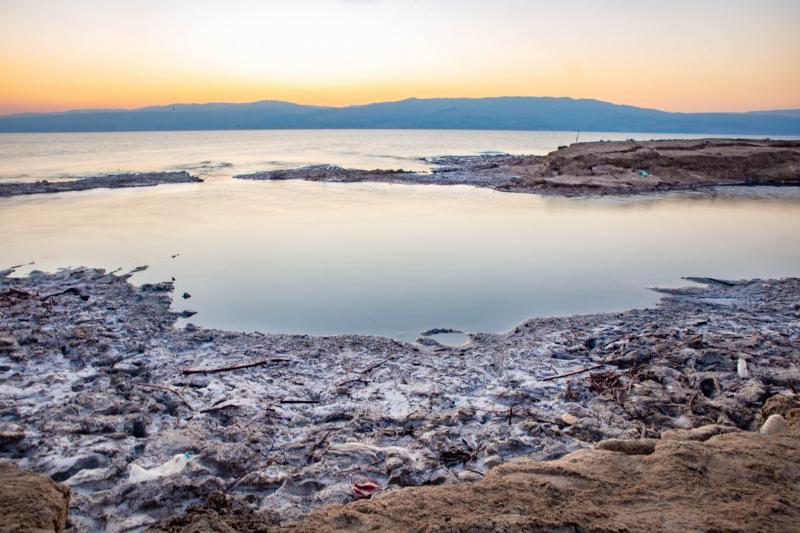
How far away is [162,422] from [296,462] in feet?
5.28

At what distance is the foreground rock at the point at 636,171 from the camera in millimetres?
25328

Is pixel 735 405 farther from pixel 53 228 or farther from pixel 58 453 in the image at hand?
pixel 53 228

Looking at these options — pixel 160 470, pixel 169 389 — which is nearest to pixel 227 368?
pixel 169 389

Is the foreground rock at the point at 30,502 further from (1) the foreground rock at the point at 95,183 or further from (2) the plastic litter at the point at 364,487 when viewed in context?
(1) the foreground rock at the point at 95,183

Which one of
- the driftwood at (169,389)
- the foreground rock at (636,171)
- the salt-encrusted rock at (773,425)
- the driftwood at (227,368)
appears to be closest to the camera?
the salt-encrusted rock at (773,425)

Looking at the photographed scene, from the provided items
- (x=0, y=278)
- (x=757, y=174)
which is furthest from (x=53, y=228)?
(x=757, y=174)

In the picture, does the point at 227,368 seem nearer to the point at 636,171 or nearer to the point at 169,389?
the point at 169,389

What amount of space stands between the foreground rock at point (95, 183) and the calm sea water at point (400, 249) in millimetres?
2250

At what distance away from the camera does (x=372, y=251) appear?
1280 centimetres

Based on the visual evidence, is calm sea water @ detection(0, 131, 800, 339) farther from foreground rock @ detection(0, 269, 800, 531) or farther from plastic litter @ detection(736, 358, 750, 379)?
plastic litter @ detection(736, 358, 750, 379)

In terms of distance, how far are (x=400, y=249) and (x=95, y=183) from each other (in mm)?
21059

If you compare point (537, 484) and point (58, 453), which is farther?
point (58, 453)

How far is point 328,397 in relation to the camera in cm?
551

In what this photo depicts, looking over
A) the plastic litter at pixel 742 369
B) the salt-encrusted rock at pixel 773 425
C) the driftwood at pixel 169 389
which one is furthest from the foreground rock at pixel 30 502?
the plastic litter at pixel 742 369
